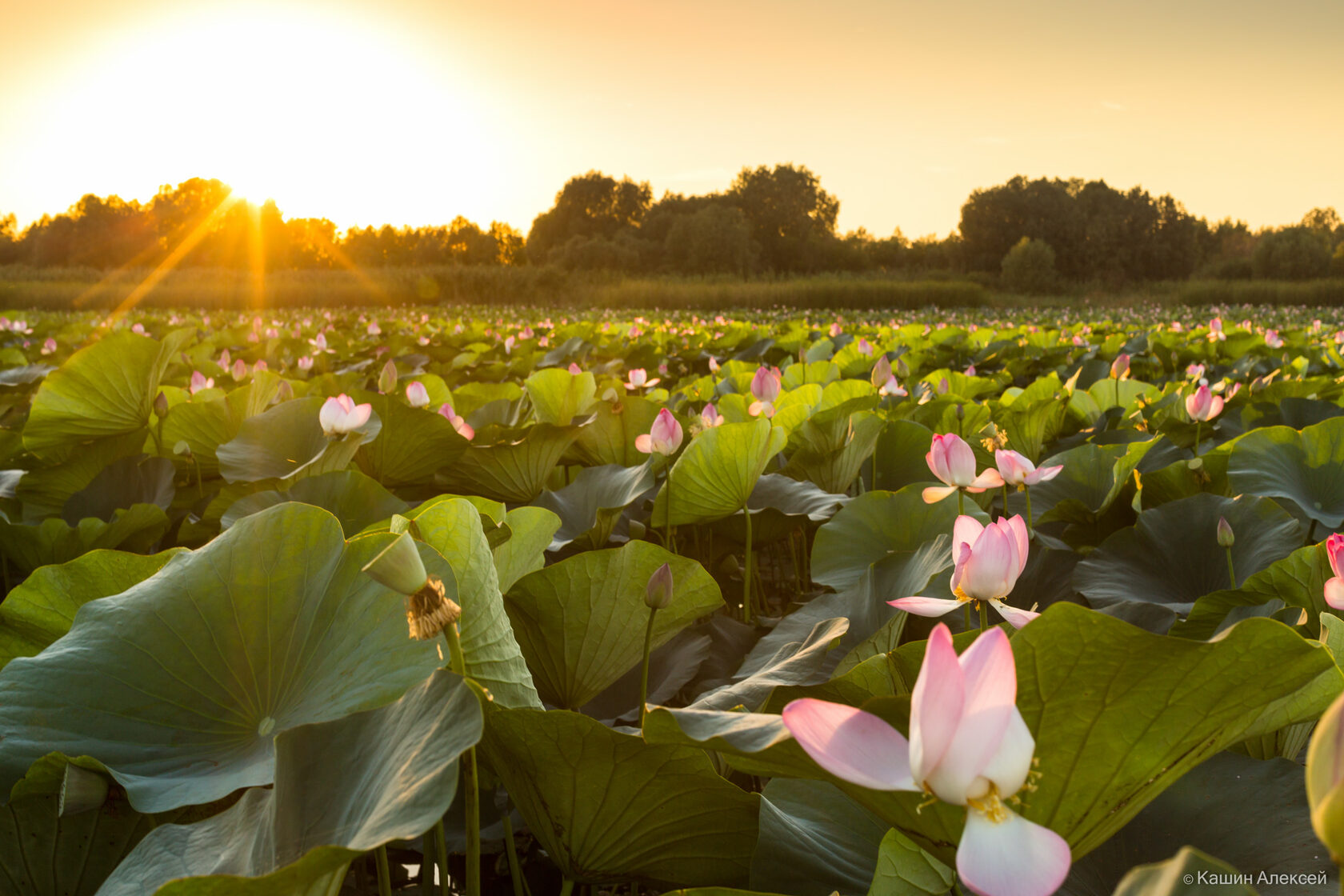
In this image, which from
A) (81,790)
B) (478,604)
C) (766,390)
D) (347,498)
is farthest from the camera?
(766,390)

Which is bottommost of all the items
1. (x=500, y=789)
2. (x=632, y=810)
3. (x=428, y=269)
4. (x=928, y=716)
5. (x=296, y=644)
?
(x=500, y=789)

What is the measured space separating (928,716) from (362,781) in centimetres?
37

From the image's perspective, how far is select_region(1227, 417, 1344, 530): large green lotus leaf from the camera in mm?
1599

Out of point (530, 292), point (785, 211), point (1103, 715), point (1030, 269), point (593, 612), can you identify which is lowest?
point (593, 612)

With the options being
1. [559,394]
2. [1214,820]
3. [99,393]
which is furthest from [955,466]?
[99,393]

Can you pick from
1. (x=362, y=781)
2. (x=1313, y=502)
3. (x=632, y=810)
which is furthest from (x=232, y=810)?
(x=1313, y=502)

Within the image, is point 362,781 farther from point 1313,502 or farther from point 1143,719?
point 1313,502

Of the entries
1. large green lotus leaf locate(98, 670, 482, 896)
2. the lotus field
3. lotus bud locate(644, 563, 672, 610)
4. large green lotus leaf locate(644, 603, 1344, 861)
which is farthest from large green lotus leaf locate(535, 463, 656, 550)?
large green lotus leaf locate(644, 603, 1344, 861)

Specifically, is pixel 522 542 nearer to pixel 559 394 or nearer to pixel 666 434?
pixel 666 434

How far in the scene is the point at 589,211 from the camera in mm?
54906

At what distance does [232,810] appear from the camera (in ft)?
2.04

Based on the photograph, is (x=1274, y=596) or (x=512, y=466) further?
(x=512, y=466)

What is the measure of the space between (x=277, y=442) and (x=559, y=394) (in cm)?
78

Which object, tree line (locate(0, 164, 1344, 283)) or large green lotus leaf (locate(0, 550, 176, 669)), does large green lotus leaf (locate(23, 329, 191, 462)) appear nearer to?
large green lotus leaf (locate(0, 550, 176, 669))
